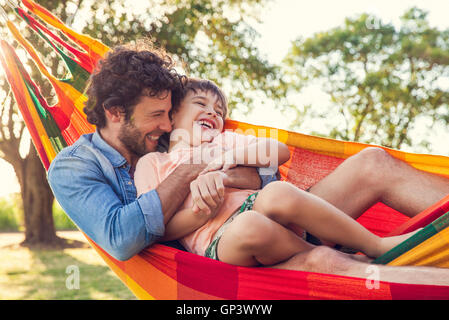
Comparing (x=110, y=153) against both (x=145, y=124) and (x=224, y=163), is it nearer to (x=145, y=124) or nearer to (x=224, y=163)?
(x=145, y=124)

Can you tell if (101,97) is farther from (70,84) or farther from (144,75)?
(70,84)

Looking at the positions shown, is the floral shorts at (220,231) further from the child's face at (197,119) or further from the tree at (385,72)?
the tree at (385,72)

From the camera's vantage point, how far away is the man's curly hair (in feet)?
5.32

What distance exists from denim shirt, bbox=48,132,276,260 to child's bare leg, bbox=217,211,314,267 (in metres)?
0.22

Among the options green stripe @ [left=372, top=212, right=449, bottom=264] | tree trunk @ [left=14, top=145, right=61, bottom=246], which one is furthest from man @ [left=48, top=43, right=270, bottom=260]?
tree trunk @ [left=14, top=145, right=61, bottom=246]

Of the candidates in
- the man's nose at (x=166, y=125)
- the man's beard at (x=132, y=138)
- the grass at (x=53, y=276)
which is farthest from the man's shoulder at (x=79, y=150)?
the grass at (x=53, y=276)

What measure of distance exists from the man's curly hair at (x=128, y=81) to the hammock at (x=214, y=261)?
193mm

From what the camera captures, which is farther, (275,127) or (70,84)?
(70,84)

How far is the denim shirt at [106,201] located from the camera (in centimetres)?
125

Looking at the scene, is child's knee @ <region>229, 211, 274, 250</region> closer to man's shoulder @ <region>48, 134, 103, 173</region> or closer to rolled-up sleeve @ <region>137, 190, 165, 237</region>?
rolled-up sleeve @ <region>137, 190, 165, 237</region>

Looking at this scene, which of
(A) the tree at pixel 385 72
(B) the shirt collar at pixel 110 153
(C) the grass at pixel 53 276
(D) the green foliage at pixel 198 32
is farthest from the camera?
(A) the tree at pixel 385 72

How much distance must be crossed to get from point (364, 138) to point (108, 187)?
29.8 feet

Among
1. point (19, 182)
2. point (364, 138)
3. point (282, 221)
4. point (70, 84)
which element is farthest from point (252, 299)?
point (364, 138)

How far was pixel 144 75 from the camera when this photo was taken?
1.63 metres
